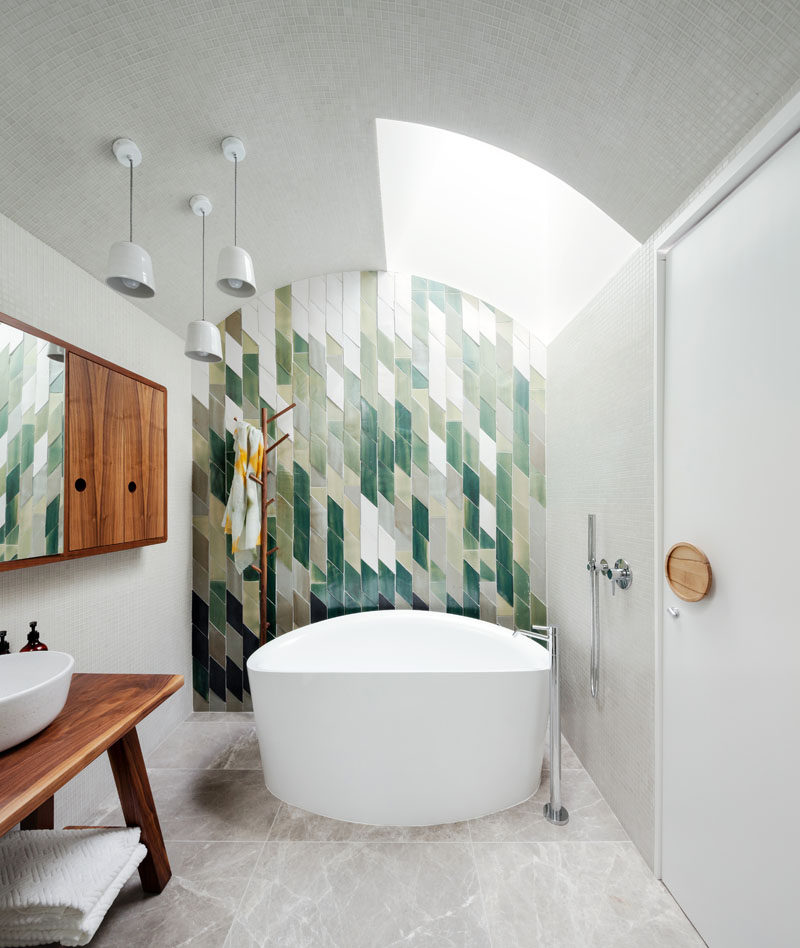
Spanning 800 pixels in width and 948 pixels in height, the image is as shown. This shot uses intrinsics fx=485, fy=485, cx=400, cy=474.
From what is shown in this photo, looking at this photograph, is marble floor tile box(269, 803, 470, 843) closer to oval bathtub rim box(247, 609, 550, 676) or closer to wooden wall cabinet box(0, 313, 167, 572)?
oval bathtub rim box(247, 609, 550, 676)

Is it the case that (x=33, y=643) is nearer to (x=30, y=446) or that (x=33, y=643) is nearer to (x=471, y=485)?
(x=30, y=446)

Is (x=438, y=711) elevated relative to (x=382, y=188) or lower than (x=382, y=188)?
lower

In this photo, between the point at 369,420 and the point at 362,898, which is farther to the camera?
the point at 369,420

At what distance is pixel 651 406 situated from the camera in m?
1.66

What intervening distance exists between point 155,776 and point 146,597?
810 mm

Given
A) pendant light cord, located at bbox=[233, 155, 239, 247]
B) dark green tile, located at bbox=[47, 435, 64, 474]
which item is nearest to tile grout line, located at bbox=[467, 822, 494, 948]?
dark green tile, located at bbox=[47, 435, 64, 474]

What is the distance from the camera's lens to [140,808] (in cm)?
156

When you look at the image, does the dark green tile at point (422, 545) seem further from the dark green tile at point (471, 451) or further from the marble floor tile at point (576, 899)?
the marble floor tile at point (576, 899)

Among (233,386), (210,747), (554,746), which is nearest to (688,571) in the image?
(554,746)

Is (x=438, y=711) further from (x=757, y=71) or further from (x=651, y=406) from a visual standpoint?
(x=757, y=71)

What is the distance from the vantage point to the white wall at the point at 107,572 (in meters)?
1.71

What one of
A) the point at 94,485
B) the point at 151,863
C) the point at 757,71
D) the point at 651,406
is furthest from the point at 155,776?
the point at 757,71

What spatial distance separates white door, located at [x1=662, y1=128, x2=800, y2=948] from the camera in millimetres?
1081

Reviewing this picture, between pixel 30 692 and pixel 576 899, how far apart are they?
1703 mm
